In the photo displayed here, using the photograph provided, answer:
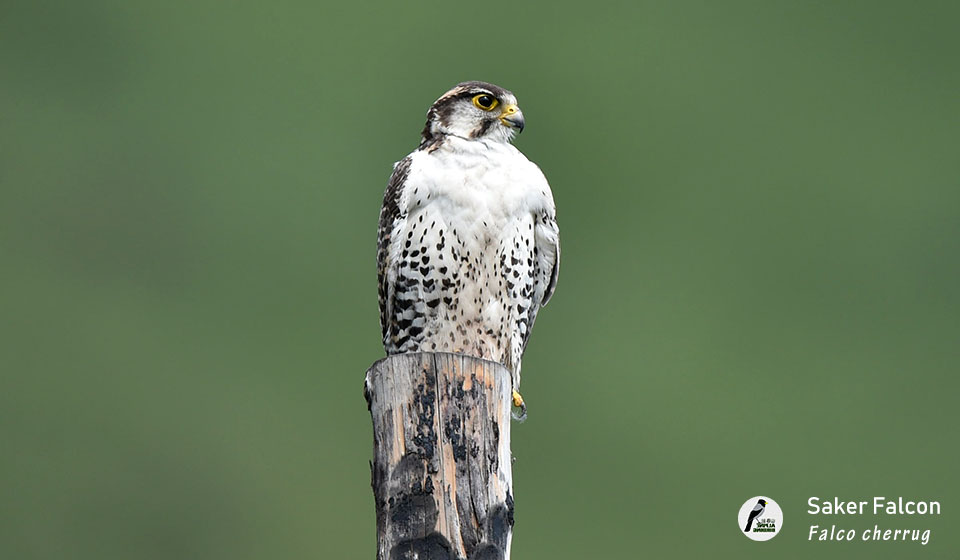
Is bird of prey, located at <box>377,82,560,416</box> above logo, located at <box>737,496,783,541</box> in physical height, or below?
above

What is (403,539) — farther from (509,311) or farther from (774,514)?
(774,514)

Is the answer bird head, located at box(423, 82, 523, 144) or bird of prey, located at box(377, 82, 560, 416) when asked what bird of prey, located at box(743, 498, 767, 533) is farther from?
bird head, located at box(423, 82, 523, 144)

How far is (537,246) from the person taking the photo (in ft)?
18.2

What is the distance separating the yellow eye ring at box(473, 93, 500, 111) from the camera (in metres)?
5.34

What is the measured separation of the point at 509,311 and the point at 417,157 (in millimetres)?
844

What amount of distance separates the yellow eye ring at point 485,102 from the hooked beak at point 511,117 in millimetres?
56

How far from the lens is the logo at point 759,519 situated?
26.0ft

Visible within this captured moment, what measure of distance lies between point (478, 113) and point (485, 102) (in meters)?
0.06

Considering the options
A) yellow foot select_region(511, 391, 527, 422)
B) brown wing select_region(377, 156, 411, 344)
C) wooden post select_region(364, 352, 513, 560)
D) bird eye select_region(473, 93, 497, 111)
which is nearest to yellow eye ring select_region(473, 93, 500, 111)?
bird eye select_region(473, 93, 497, 111)

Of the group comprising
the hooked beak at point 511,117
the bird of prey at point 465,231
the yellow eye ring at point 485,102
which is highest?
the yellow eye ring at point 485,102

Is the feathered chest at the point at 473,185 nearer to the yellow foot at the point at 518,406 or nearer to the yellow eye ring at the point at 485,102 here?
the yellow eye ring at the point at 485,102

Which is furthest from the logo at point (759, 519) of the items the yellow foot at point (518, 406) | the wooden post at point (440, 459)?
the wooden post at point (440, 459)

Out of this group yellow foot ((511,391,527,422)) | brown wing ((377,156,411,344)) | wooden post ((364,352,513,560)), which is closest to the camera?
wooden post ((364,352,513,560))

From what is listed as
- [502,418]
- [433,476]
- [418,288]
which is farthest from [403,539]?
[418,288]
